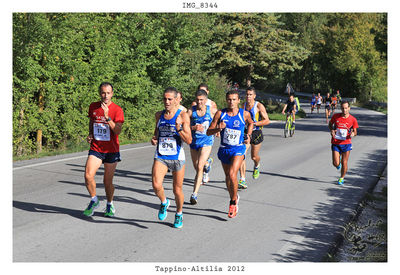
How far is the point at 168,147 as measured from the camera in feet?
22.9

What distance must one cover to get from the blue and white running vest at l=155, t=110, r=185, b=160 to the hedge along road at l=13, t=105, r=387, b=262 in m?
1.05

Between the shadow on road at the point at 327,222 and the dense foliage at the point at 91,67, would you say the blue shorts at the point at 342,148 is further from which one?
the dense foliage at the point at 91,67

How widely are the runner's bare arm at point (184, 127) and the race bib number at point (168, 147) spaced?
0.22 meters

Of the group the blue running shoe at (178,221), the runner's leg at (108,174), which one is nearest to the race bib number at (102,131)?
the runner's leg at (108,174)

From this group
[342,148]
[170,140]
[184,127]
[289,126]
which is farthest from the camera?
[289,126]

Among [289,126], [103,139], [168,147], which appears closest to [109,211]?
[103,139]

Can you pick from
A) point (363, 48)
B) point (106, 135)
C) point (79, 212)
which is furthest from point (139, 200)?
point (363, 48)

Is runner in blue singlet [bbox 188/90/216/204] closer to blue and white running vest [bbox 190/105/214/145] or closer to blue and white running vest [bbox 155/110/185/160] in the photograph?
blue and white running vest [bbox 190/105/214/145]

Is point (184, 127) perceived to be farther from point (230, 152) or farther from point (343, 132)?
point (343, 132)

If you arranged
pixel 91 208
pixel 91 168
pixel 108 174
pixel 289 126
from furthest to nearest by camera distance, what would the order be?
pixel 289 126 < pixel 91 208 < pixel 108 174 < pixel 91 168

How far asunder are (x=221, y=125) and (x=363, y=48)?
2242 inches

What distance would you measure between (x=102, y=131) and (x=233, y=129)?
1.94 meters

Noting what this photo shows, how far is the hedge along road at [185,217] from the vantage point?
612cm

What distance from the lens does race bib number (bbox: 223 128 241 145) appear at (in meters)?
7.69
